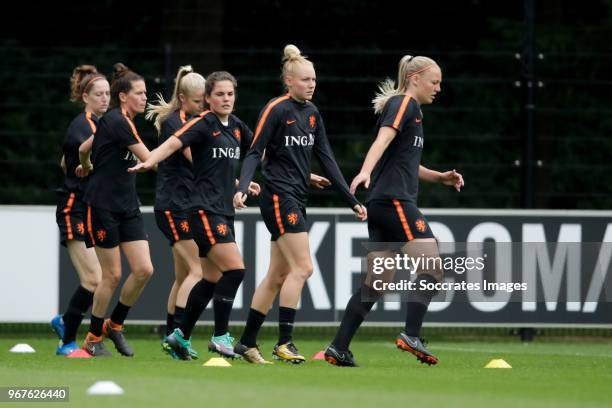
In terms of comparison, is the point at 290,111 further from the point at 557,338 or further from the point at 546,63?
the point at 546,63

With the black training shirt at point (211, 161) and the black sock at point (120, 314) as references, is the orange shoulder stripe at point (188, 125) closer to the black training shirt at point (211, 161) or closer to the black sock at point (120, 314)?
the black training shirt at point (211, 161)

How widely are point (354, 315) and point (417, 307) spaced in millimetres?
431

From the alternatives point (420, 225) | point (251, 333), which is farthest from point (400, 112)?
point (251, 333)

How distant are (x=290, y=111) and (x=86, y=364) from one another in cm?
227

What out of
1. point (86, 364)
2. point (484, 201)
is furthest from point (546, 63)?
point (86, 364)

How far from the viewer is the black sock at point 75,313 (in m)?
11.5

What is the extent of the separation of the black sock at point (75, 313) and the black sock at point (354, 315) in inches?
96.5

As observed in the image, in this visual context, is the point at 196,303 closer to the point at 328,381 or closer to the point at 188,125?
the point at 188,125

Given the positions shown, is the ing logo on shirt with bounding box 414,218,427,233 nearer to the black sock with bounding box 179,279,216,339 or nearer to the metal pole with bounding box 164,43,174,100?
the black sock with bounding box 179,279,216,339

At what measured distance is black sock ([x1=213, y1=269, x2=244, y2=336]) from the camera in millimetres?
10414

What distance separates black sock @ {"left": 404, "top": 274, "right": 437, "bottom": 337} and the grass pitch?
279 millimetres

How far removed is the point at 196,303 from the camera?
10.5m

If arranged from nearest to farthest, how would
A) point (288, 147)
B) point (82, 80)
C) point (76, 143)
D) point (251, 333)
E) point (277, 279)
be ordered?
point (288, 147), point (251, 333), point (277, 279), point (76, 143), point (82, 80)

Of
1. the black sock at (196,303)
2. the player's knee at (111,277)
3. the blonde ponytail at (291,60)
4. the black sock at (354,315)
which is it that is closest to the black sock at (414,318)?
the black sock at (354,315)
